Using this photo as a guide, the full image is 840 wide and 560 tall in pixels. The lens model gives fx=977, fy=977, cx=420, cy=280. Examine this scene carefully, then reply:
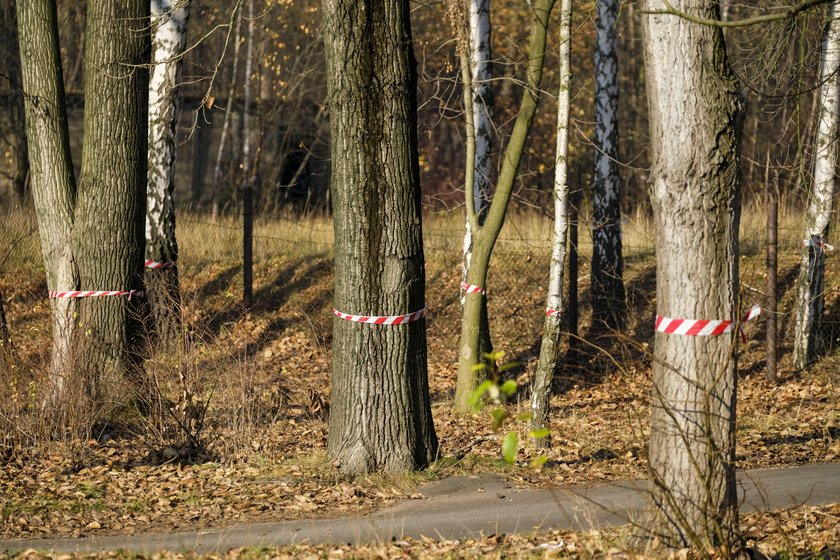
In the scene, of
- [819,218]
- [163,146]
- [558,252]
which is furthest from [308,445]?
[819,218]

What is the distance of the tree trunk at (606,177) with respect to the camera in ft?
46.4

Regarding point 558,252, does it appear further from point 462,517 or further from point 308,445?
point 308,445

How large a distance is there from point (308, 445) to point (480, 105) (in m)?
4.75

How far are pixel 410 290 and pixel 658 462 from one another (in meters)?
3.02

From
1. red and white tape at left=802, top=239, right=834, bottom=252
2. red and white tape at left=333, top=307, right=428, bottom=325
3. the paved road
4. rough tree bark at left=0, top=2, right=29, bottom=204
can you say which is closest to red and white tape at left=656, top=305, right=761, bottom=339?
the paved road

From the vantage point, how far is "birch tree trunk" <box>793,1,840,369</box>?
1147 centimetres

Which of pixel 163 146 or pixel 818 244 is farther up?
pixel 163 146

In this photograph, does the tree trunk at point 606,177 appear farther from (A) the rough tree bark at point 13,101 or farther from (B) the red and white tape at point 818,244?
(A) the rough tree bark at point 13,101

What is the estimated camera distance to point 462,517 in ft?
23.8

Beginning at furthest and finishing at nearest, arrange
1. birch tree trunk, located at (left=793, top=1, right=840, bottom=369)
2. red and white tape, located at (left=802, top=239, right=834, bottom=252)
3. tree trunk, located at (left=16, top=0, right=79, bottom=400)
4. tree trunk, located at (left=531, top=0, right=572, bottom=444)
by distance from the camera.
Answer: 1. red and white tape, located at (left=802, top=239, right=834, bottom=252)
2. birch tree trunk, located at (left=793, top=1, right=840, bottom=369)
3. tree trunk, located at (left=16, top=0, right=79, bottom=400)
4. tree trunk, located at (left=531, top=0, right=572, bottom=444)

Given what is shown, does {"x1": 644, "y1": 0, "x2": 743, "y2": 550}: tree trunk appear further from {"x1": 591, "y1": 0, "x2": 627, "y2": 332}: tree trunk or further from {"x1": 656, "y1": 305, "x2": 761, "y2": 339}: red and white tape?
{"x1": 591, "y1": 0, "x2": 627, "y2": 332}: tree trunk

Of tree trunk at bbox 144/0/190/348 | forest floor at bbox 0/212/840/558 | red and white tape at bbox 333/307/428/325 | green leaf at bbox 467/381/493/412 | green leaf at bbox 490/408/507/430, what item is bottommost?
forest floor at bbox 0/212/840/558

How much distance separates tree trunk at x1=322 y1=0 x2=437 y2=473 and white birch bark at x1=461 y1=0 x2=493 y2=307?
3451 millimetres

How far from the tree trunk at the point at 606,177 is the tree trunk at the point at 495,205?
363 cm
